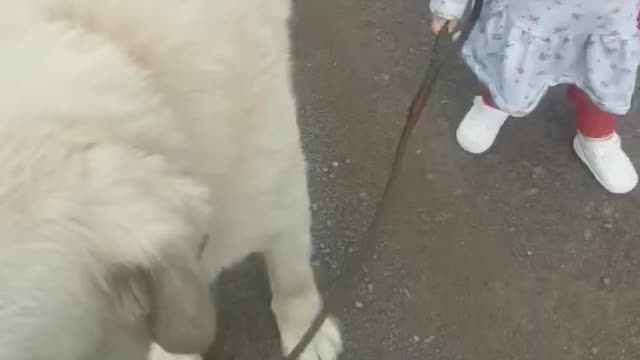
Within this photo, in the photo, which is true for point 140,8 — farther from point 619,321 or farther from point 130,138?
point 619,321

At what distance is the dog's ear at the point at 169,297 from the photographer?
91cm

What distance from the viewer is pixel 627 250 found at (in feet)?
5.80

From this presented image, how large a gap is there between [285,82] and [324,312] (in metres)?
0.41

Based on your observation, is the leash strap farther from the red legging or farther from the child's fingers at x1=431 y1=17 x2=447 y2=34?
the red legging

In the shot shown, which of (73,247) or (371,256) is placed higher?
(73,247)

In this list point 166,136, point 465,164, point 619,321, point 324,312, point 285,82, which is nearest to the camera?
point 166,136

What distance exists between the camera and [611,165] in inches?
71.3

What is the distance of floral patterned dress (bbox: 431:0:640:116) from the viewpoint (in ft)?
5.34

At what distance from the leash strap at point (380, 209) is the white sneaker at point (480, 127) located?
0.42ft

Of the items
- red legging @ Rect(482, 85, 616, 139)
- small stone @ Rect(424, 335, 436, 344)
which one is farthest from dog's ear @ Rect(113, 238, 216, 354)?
red legging @ Rect(482, 85, 616, 139)

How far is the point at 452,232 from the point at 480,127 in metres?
0.21

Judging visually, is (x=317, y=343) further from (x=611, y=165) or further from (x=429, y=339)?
(x=611, y=165)

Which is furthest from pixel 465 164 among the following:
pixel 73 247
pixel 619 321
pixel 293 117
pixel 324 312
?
pixel 73 247

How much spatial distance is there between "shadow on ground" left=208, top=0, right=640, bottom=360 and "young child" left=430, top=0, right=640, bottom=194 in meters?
0.07
